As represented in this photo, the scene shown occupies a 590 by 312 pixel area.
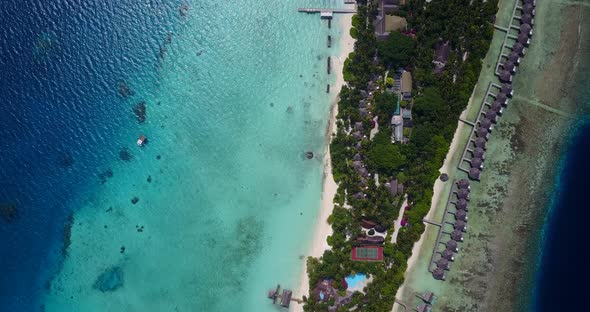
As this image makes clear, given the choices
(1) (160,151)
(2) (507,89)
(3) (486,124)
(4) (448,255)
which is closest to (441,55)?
(2) (507,89)

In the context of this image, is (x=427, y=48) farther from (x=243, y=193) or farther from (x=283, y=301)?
(x=283, y=301)

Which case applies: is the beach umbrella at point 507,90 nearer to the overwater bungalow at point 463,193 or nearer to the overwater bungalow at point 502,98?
the overwater bungalow at point 502,98

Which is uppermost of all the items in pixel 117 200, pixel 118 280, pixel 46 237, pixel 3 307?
pixel 117 200

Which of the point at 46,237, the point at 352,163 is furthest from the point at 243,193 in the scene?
the point at 46,237

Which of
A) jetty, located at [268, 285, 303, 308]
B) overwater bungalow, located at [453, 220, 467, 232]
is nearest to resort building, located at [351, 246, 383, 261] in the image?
jetty, located at [268, 285, 303, 308]

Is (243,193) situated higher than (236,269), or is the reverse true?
(243,193)

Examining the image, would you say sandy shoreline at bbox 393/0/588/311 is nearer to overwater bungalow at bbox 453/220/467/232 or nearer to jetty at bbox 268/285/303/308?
overwater bungalow at bbox 453/220/467/232

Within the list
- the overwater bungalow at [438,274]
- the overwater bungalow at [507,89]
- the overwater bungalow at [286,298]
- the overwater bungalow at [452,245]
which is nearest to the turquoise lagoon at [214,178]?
the overwater bungalow at [286,298]
